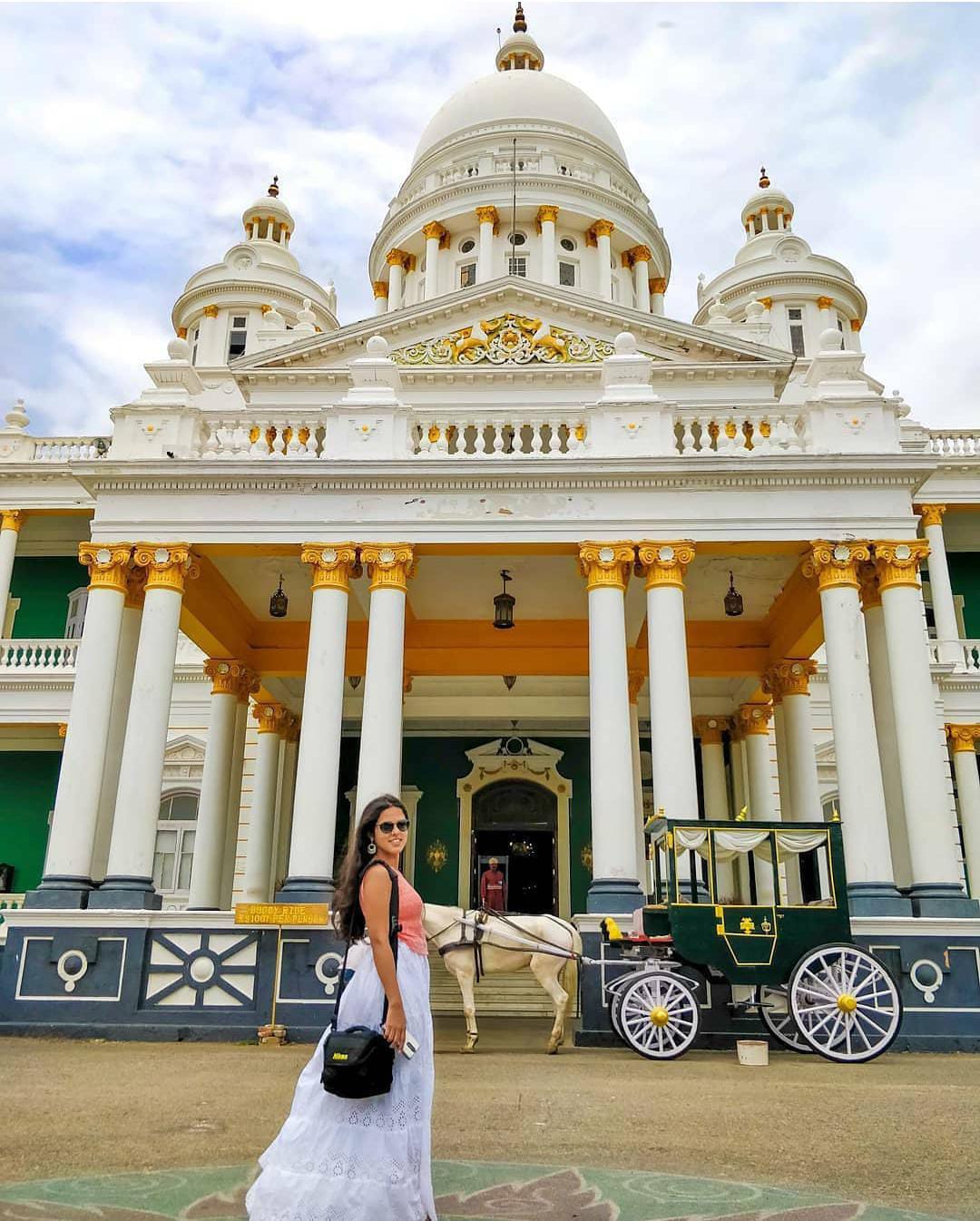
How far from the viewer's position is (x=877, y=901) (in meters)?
11.5

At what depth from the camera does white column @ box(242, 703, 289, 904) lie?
59.5ft

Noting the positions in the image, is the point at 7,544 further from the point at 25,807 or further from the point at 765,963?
the point at 765,963

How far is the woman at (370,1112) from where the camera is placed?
3709 millimetres

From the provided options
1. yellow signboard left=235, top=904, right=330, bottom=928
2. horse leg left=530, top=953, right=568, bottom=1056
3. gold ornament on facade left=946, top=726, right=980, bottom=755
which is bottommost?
horse leg left=530, top=953, right=568, bottom=1056

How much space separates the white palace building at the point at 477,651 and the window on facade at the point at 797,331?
29.2 feet

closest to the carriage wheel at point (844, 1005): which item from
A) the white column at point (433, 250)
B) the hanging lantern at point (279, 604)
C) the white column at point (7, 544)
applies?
the hanging lantern at point (279, 604)

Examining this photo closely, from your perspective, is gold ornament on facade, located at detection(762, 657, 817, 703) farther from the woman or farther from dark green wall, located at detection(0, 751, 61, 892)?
dark green wall, located at detection(0, 751, 61, 892)

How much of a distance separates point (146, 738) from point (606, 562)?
608 centimetres

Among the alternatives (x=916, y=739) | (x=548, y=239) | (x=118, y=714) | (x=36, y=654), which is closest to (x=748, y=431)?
(x=916, y=739)

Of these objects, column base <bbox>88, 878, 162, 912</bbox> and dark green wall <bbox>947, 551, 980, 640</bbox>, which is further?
dark green wall <bbox>947, 551, 980, 640</bbox>

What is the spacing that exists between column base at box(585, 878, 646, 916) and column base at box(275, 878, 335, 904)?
3.02m

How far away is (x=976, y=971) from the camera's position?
441 inches

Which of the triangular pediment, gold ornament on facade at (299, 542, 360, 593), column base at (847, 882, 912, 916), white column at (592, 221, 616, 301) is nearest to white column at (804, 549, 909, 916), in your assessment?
column base at (847, 882, 912, 916)

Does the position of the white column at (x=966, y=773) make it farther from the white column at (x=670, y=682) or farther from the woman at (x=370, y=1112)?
the woman at (x=370, y=1112)
